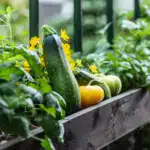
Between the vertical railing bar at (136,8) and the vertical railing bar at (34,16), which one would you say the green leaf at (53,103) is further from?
the vertical railing bar at (136,8)

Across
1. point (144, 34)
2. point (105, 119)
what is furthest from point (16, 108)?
point (144, 34)

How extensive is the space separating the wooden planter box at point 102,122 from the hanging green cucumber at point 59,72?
0.06m

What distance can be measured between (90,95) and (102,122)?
12cm

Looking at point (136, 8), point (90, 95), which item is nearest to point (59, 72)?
point (90, 95)

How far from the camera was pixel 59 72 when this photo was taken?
1.35 m

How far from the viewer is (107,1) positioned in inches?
96.7

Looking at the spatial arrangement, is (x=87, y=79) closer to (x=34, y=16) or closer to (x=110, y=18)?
(x=34, y=16)

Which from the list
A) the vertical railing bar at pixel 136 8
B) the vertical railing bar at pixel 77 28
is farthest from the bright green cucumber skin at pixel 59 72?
the vertical railing bar at pixel 136 8

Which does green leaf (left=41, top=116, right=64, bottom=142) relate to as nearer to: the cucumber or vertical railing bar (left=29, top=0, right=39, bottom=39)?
the cucumber

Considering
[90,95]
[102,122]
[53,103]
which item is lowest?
[102,122]

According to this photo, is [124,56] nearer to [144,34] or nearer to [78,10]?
[78,10]

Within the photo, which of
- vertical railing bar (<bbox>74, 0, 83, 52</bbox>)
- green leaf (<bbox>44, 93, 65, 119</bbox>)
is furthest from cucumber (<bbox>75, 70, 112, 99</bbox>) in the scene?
vertical railing bar (<bbox>74, 0, 83, 52</bbox>)

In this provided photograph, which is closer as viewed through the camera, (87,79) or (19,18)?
(87,79)

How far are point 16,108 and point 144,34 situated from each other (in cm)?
157
